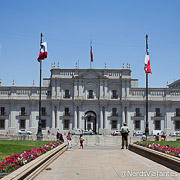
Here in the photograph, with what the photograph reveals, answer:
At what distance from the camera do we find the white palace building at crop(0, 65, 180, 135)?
201 feet

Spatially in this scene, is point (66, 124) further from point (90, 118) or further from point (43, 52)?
point (90, 118)

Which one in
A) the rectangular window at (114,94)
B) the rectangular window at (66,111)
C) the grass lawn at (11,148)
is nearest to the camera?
the grass lawn at (11,148)

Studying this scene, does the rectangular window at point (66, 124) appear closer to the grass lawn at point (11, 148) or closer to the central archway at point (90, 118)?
the central archway at point (90, 118)

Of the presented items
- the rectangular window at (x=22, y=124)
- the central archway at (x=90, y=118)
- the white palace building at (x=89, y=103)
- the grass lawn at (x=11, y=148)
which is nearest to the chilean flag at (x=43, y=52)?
the grass lawn at (x=11, y=148)

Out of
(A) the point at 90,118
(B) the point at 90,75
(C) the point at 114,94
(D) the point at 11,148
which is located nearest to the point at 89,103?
(C) the point at 114,94

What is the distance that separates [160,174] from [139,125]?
5147 cm

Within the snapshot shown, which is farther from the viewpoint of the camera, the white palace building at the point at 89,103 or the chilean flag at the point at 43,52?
the white palace building at the point at 89,103

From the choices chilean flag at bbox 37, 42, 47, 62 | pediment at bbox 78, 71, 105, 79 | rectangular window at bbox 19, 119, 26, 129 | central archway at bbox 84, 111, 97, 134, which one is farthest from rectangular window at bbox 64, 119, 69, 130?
chilean flag at bbox 37, 42, 47, 62

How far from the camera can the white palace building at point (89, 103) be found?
61.3 meters

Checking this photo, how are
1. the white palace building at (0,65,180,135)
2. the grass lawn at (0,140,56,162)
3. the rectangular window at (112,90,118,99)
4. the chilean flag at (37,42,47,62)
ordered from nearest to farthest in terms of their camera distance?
1. the grass lawn at (0,140,56,162)
2. the chilean flag at (37,42,47,62)
3. the white palace building at (0,65,180,135)
4. the rectangular window at (112,90,118,99)

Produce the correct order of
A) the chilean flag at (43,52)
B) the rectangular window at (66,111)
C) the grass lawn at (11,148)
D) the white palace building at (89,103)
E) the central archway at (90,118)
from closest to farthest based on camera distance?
the grass lawn at (11,148) → the chilean flag at (43,52) → the white palace building at (89,103) → the rectangular window at (66,111) → the central archway at (90,118)

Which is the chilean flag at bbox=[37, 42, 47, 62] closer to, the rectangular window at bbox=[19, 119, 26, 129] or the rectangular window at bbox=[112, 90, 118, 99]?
the rectangular window at bbox=[19, 119, 26, 129]

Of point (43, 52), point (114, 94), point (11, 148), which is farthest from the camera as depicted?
point (114, 94)

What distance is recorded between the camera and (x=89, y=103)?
62.0 m
